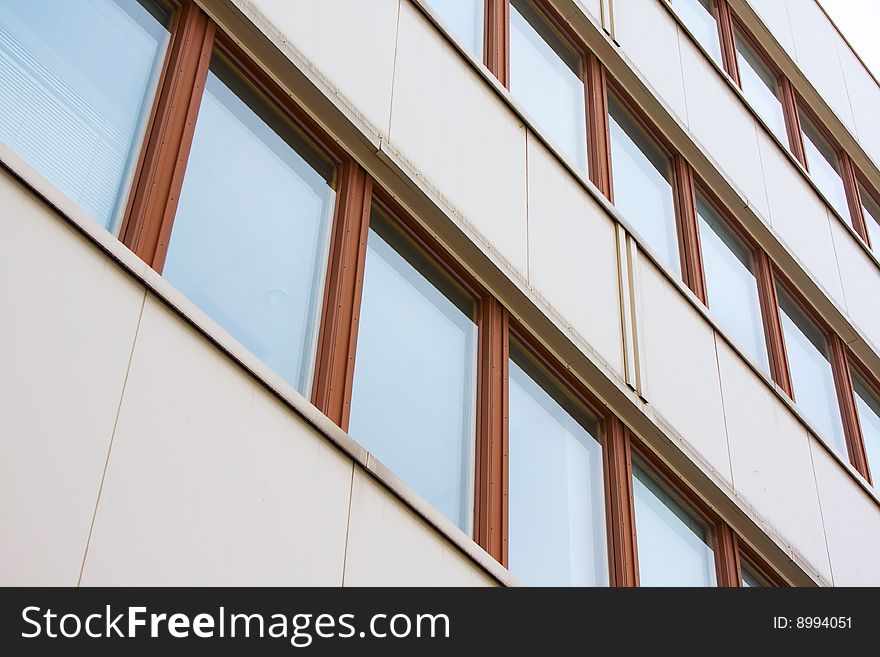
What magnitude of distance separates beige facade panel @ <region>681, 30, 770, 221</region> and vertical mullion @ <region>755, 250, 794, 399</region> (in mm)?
646

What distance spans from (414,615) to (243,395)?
1718 millimetres

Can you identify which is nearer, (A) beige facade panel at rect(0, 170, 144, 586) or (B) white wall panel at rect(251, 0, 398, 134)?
(A) beige facade panel at rect(0, 170, 144, 586)

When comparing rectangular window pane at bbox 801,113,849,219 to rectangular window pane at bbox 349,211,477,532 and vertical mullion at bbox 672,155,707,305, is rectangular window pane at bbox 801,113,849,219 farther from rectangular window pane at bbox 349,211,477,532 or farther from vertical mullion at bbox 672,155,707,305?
rectangular window pane at bbox 349,211,477,532

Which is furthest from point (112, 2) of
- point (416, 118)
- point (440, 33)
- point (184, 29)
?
point (440, 33)

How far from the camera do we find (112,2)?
886 centimetres

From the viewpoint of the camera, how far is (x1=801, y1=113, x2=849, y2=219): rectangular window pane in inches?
768

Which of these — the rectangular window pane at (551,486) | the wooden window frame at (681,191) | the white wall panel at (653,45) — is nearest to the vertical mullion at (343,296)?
the rectangular window pane at (551,486)

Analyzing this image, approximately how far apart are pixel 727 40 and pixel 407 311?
10.3 metres

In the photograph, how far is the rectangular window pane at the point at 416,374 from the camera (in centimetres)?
925

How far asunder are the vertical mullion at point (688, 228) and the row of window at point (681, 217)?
0.6 inches

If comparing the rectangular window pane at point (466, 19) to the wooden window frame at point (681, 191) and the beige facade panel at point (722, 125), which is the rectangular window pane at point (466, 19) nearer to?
the wooden window frame at point (681, 191)

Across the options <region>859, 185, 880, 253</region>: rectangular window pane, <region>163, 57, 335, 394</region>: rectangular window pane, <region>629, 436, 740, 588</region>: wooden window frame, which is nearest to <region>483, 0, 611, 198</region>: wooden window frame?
<region>629, 436, 740, 588</region>: wooden window frame

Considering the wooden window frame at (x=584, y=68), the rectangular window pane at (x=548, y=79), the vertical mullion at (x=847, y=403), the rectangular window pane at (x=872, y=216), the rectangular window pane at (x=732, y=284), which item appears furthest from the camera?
the rectangular window pane at (x=872, y=216)

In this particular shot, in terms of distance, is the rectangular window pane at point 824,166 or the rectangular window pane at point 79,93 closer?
the rectangular window pane at point 79,93
